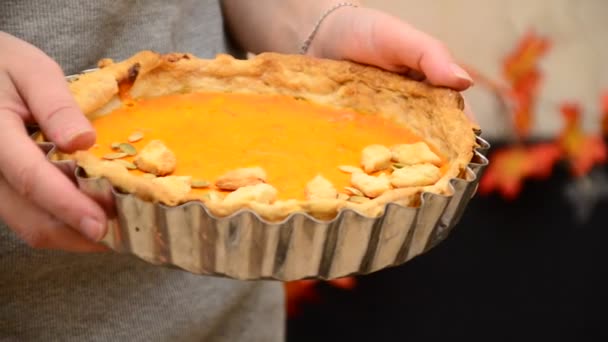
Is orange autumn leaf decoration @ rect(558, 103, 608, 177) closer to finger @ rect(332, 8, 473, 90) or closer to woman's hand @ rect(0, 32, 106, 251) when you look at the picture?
finger @ rect(332, 8, 473, 90)

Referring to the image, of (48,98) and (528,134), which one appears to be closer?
(48,98)

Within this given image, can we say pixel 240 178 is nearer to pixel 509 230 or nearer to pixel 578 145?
pixel 509 230

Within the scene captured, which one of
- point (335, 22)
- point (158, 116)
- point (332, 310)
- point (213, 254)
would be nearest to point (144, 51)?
point (158, 116)

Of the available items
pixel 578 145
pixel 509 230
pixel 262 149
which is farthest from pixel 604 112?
pixel 262 149

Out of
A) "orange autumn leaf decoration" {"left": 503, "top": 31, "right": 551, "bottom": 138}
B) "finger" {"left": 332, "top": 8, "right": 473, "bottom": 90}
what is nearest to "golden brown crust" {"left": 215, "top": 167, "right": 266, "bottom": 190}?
"finger" {"left": 332, "top": 8, "right": 473, "bottom": 90}

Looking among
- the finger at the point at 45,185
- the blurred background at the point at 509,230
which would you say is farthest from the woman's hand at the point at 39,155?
the blurred background at the point at 509,230

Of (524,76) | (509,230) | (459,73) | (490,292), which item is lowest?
(490,292)

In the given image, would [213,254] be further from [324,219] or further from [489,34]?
[489,34]
